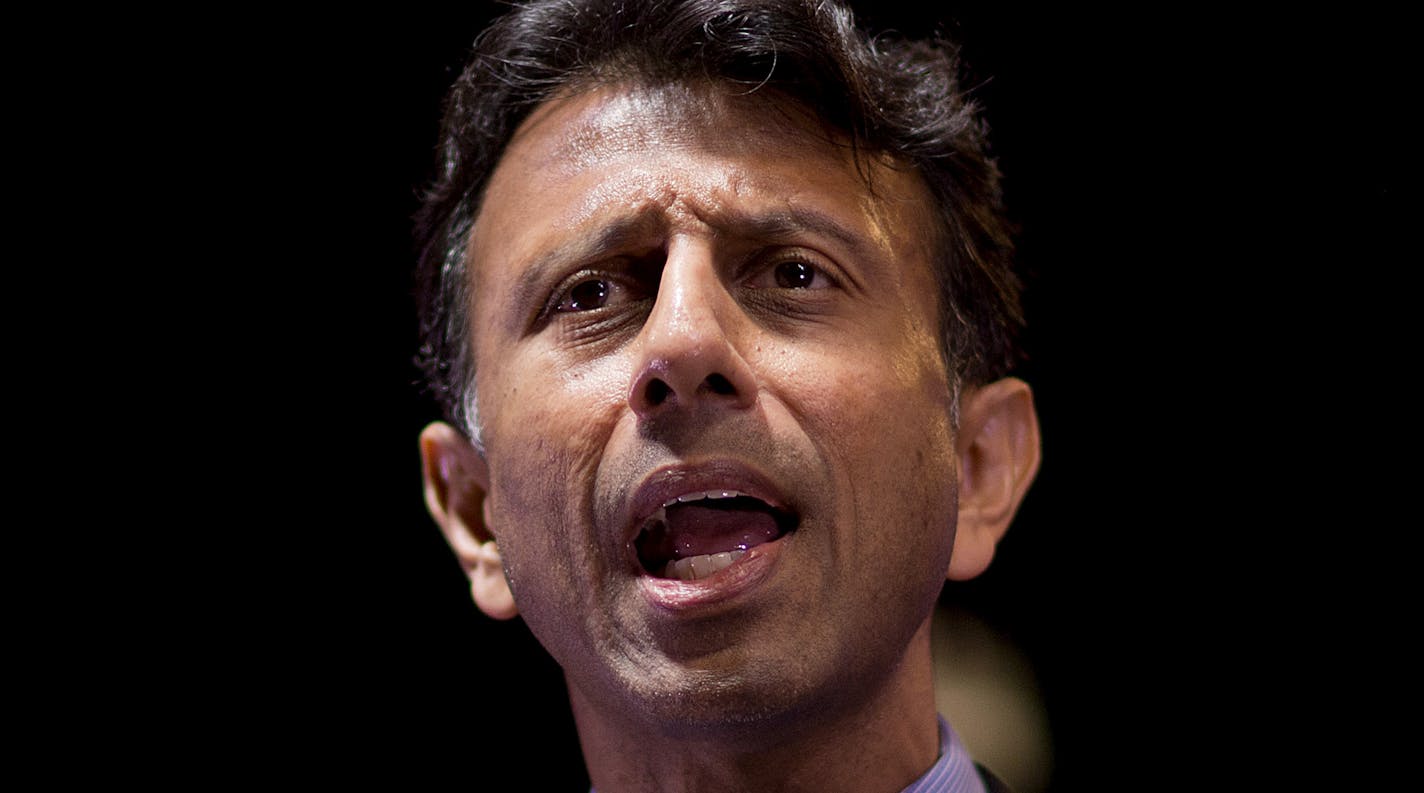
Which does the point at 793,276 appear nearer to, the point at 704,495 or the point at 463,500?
the point at 704,495

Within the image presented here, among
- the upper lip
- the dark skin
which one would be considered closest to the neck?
the dark skin

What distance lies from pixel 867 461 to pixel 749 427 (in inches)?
5.8

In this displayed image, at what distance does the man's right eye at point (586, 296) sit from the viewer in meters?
1.65

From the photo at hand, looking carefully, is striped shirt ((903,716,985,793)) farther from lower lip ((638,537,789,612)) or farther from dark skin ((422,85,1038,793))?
lower lip ((638,537,789,612))

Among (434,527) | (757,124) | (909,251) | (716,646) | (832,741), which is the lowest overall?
(434,527)

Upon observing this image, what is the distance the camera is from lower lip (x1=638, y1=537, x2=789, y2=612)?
4.65 feet

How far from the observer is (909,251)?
5.62 feet

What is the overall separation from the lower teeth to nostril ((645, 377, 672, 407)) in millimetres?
183

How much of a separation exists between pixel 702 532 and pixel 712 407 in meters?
0.17

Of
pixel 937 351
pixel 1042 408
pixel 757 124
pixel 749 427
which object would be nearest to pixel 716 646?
pixel 749 427

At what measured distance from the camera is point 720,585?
1420 millimetres

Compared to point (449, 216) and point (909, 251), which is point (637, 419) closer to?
point (909, 251)

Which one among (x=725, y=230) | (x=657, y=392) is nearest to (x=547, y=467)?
(x=657, y=392)

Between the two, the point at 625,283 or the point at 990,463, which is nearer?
the point at 625,283
